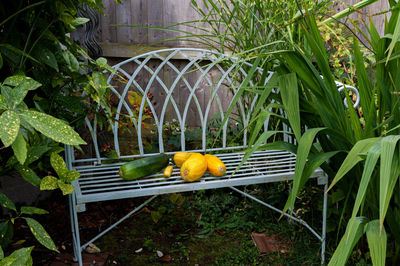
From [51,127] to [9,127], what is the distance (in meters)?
0.07

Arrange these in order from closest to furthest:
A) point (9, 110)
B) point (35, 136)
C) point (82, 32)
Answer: point (9, 110), point (35, 136), point (82, 32)

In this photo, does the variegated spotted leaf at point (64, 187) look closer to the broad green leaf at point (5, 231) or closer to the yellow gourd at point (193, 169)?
the broad green leaf at point (5, 231)

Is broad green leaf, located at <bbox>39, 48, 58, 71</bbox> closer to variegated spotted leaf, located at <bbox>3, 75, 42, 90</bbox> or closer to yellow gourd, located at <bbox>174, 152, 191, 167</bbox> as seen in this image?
variegated spotted leaf, located at <bbox>3, 75, 42, 90</bbox>

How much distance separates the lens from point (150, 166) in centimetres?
164

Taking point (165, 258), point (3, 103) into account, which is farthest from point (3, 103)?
point (165, 258)

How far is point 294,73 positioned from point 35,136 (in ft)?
2.69

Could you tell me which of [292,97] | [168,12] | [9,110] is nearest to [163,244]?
[292,97]

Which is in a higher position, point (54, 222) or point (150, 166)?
point (150, 166)

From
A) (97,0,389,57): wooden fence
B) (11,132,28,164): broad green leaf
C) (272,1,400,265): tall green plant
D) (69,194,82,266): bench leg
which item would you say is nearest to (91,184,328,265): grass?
(69,194,82,266): bench leg

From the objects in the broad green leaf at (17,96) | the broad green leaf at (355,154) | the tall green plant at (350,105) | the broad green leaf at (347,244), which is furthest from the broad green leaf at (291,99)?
the broad green leaf at (17,96)

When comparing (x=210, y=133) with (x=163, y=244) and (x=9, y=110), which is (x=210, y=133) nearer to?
(x=163, y=244)

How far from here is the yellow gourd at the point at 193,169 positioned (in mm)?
1558

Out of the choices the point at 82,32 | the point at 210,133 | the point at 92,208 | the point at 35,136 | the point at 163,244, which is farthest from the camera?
the point at 210,133

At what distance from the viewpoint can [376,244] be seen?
86 centimetres
